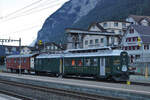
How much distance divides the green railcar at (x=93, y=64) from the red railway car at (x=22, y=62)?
690 cm

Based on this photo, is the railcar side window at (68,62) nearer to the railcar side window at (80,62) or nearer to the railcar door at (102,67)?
the railcar side window at (80,62)

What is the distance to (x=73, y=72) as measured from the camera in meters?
31.5

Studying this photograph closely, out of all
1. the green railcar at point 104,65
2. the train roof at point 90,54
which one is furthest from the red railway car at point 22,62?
the green railcar at point 104,65

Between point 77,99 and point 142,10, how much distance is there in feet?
400

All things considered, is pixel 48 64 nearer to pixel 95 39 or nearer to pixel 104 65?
pixel 104 65

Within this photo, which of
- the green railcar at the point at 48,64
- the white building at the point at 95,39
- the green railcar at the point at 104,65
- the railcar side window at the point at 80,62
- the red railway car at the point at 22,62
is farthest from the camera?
the white building at the point at 95,39

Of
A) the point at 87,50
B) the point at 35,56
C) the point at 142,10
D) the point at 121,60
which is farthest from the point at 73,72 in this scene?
the point at 142,10

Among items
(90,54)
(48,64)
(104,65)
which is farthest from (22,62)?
(104,65)

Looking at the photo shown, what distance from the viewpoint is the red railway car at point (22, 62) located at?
42638mm

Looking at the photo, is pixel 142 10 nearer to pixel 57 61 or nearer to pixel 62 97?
pixel 57 61

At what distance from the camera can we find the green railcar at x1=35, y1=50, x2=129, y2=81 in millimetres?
26203

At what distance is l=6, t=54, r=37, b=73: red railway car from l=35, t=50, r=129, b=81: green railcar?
690 centimetres

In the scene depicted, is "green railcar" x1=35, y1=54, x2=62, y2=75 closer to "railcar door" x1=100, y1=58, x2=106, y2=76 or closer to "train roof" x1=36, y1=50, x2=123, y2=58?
"train roof" x1=36, y1=50, x2=123, y2=58

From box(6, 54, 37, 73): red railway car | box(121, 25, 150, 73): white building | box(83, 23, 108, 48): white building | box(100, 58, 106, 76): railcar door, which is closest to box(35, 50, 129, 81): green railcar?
box(100, 58, 106, 76): railcar door
